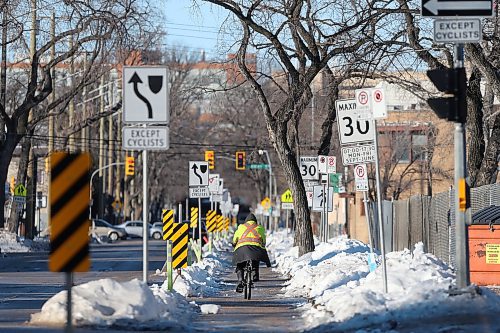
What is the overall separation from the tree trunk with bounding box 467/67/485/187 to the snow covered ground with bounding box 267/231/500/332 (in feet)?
24.7

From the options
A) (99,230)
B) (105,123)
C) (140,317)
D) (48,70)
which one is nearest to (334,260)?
(140,317)

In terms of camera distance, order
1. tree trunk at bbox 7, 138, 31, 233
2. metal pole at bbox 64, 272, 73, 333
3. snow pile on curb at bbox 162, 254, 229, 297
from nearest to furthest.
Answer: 1. metal pole at bbox 64, 272, 73, 333
2. snow pile on curb at bbox 162, 254, 229, 297
3. tree trunk at bbox 7, 138, 31, 233

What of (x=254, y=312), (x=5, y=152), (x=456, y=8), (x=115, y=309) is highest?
(x=456, y=8)

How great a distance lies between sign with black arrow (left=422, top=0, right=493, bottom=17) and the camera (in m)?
14.9

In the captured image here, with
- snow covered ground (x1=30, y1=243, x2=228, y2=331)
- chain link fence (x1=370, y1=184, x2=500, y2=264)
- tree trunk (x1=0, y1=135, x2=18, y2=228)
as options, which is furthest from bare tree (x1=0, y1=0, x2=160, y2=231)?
snow covered ground (x1=30, y1=243, x2=228, y2=331)

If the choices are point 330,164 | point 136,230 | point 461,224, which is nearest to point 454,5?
point 461,224

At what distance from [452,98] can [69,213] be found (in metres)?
6.94

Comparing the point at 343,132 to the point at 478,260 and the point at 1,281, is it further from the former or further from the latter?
the point at 1,281

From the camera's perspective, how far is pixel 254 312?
1842 cm

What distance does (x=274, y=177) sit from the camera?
86.1 meters

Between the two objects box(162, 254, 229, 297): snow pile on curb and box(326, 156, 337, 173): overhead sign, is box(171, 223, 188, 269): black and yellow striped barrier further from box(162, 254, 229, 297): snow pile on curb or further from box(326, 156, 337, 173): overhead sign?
box(326, 156, 337, 173): overhead sign

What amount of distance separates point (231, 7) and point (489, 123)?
32.2 ft

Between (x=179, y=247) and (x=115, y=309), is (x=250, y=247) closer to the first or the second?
(x=179, y=247)

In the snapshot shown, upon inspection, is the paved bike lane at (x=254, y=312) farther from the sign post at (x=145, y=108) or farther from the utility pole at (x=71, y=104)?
the utility pole at (x=71, y=104)
